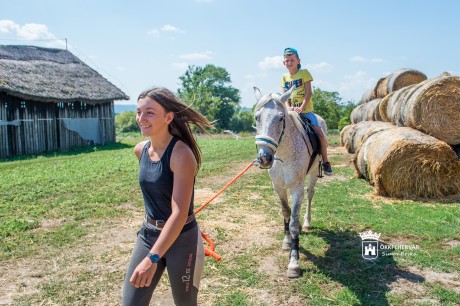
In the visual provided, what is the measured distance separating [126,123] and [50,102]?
2788 cm

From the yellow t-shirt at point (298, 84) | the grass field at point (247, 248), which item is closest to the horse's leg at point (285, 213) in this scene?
the grass field at point (247, 248)

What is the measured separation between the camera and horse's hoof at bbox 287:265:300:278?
4453 millimetres

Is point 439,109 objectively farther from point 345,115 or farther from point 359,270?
point 345,115

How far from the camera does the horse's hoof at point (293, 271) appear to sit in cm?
445

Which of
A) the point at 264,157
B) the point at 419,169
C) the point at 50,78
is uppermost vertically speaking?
the point at 50,78

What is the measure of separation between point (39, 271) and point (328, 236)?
4.06m

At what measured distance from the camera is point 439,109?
846 cm

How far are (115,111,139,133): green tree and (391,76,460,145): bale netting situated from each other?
40515 millimetres

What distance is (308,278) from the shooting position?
14.6 ft

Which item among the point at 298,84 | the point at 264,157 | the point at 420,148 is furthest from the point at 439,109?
the point at 264,157

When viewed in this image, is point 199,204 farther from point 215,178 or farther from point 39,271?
point 39,271

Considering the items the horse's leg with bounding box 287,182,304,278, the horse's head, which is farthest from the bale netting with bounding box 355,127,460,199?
the horse's head

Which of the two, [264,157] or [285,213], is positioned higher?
[264,157]

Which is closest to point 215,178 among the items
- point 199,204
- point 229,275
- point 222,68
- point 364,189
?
point 199,204
